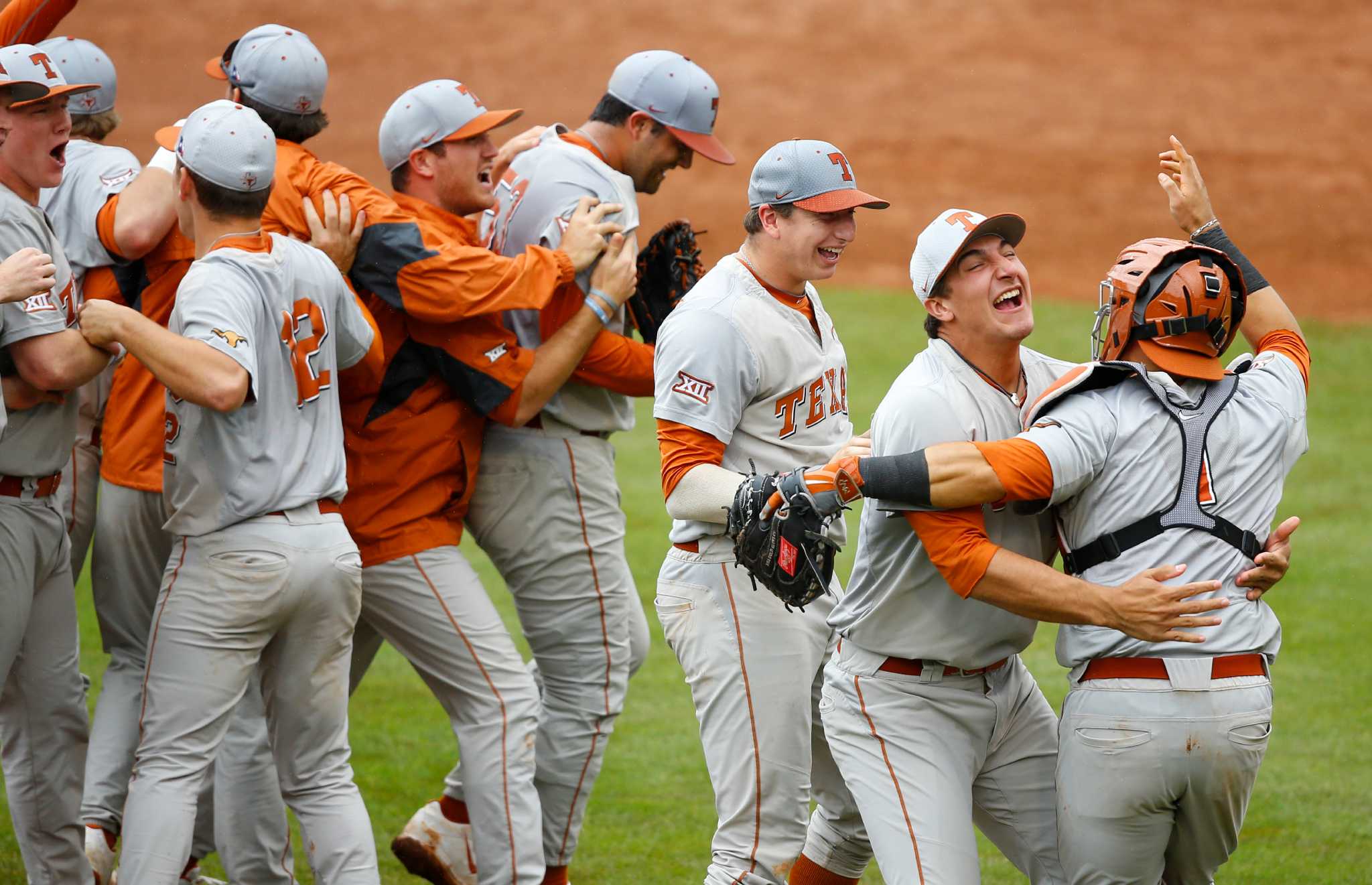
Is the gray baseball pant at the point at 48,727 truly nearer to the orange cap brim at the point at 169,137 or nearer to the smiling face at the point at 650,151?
the orange cap brim at the point at 169,137

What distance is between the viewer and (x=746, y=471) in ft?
12.4

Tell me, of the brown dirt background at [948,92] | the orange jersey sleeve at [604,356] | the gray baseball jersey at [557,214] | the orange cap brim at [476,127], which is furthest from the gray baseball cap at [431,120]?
the brown dirt background at [948,92]

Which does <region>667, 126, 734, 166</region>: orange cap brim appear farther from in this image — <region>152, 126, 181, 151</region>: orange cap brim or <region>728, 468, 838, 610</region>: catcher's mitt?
<region>728, 468, 838, 610</region>: catcher's mitt

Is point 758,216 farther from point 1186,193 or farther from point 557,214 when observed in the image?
point 1186,193

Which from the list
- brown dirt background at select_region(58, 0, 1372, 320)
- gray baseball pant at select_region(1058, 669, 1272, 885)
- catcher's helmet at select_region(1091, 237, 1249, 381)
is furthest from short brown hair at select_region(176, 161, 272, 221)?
brown dirt background at select_region(58, 0, 1372, 320)

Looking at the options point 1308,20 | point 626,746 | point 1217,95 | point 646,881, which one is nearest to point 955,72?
point 1217,95

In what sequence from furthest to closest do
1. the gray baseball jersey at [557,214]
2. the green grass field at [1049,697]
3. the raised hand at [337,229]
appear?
the green grass field at [1049,697] < the gray baseball jersey at [557,214] < the raised hand at [337,229]

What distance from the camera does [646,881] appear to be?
4.66 m

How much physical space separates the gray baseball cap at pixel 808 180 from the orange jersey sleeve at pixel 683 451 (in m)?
0.59

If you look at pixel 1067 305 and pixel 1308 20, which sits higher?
pixel 1308 20

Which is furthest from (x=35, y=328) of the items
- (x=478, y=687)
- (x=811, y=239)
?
(x=811, y=239)

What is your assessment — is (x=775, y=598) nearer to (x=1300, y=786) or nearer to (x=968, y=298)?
(x=968, y=298)

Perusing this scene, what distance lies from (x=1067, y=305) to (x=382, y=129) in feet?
36.1

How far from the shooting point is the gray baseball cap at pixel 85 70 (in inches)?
177
